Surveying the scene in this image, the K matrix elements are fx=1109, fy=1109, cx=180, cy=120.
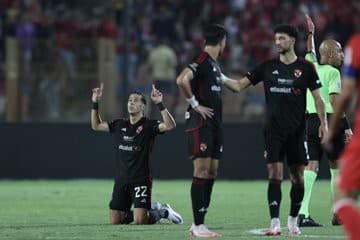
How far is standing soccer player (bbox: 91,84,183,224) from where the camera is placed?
13607mm

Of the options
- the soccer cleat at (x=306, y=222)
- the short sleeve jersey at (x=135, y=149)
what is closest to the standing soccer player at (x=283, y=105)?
the soccer cleat at (x=306, y=222)

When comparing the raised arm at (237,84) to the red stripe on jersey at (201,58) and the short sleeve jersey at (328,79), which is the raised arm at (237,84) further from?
the short sleeve jersey at (328,79)

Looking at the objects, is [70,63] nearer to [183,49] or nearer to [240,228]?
[183,49]

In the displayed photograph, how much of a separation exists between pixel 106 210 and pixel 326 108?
3774mm

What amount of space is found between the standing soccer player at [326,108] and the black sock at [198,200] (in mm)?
1921

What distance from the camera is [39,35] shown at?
77.9 feet

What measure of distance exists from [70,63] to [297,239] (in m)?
11.7

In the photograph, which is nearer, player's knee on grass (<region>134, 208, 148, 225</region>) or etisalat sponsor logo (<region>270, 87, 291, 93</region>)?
etisalat sponsor logo (<region>270, 87, 291, 93</region>)

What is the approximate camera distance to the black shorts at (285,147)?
11922 mm

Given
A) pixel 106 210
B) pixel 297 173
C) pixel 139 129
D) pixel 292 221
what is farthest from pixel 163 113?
pixel 106 210

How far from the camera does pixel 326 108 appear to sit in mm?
13766

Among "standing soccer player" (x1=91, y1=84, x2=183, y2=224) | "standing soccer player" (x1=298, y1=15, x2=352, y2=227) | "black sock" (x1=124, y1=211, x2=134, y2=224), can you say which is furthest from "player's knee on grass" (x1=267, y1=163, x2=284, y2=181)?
"black sock" (x1=124, y1=211, x2=134, y2=224)

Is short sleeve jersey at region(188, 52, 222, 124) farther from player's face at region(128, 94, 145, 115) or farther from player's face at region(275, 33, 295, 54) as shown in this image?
player's face at region(128, 94, 145, 115)

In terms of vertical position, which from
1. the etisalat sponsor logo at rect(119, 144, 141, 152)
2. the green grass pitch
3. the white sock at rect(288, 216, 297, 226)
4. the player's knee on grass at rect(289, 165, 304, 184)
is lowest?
the green grass pitch
